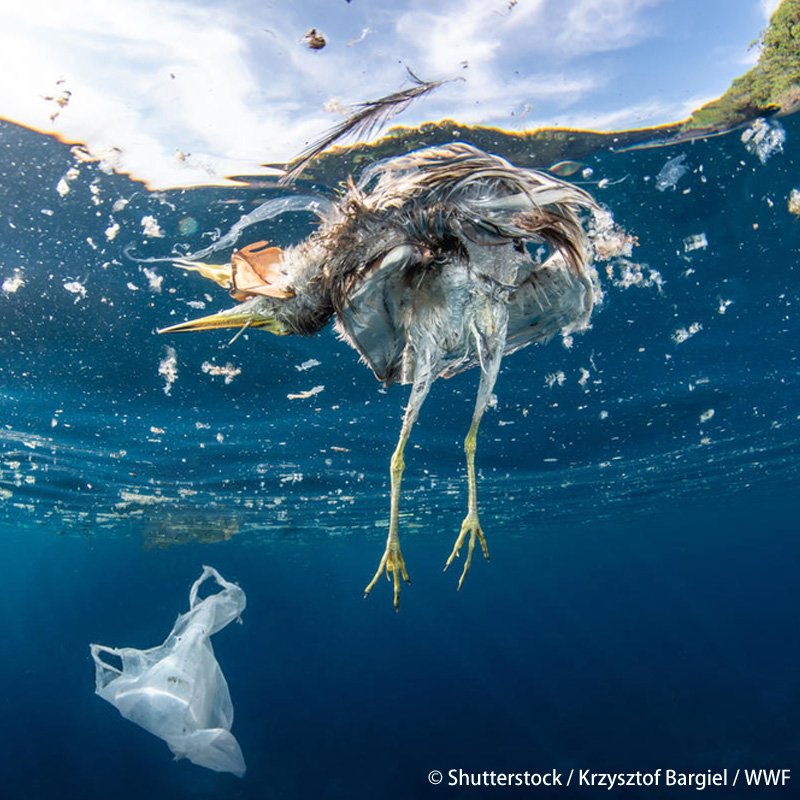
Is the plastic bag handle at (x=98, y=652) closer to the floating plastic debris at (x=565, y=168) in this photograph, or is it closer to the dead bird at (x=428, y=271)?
the dead bird at (x=428, y=271)

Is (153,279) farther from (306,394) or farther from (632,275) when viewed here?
(632,275)

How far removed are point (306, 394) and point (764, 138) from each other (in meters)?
8.98

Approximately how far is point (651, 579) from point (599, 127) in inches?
4901

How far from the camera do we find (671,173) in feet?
23.4

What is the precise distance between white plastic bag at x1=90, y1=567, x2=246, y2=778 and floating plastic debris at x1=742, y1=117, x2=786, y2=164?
9.56 metres

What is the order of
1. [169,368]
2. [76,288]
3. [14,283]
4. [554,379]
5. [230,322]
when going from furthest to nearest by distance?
[554,379]
[169,368]
[76,288]
[14,283]
[230,322]

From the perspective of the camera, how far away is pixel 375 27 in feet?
15.7

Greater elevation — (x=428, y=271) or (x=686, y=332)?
(x=686, y=332)

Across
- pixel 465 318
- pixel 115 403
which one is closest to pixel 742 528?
pixel 115 403

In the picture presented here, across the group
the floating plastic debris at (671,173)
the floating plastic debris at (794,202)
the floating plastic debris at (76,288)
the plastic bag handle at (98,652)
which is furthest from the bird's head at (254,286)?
the plastic bag handle at (98,652)

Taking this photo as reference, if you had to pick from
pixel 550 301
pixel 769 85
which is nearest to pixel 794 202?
pixel 769 85

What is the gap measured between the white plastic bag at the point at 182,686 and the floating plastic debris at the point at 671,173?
28.3ft

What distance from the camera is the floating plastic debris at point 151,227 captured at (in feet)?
22.6

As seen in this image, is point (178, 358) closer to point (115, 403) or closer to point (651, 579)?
point (115, 403)
